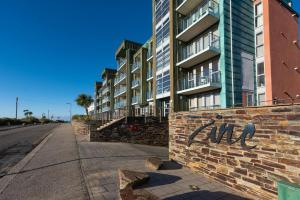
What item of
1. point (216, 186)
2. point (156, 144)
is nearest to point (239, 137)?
point (216, 186)

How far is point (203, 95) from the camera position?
59.7 ft

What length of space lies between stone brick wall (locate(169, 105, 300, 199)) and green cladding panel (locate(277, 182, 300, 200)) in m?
1.48

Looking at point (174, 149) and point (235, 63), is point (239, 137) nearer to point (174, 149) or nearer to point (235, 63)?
point (174, 149)

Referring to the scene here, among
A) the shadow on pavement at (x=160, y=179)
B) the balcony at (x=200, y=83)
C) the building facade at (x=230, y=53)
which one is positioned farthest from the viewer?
the building facade at (x=230, y=53)

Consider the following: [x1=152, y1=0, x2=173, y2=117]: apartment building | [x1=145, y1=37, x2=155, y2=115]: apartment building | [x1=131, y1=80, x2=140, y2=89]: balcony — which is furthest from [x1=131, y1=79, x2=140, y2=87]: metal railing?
[x1=152, y1=0, x2=173, y2=117]: apartment building

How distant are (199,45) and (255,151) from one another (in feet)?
46.4

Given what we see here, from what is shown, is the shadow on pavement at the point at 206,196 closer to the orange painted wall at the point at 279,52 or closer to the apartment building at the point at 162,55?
the orange painted wall at the point at 279,52

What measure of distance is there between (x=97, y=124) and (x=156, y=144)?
7363 millimetres

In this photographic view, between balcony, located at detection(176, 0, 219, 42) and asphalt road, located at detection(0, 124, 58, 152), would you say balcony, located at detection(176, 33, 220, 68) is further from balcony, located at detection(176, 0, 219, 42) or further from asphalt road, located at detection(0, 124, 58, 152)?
asphalt road, located at detection(0, 124, 58, 152)

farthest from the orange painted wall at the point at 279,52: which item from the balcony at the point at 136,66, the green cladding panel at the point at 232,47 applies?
the balcony at the point at 136,66

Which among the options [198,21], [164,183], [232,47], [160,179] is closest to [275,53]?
[232,47]

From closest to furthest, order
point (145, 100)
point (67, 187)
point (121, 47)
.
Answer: point (67, 187)
point (145, 100)
point (121, 47)

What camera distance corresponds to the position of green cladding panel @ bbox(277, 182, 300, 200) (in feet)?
11.8

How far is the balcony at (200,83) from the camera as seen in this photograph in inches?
624
